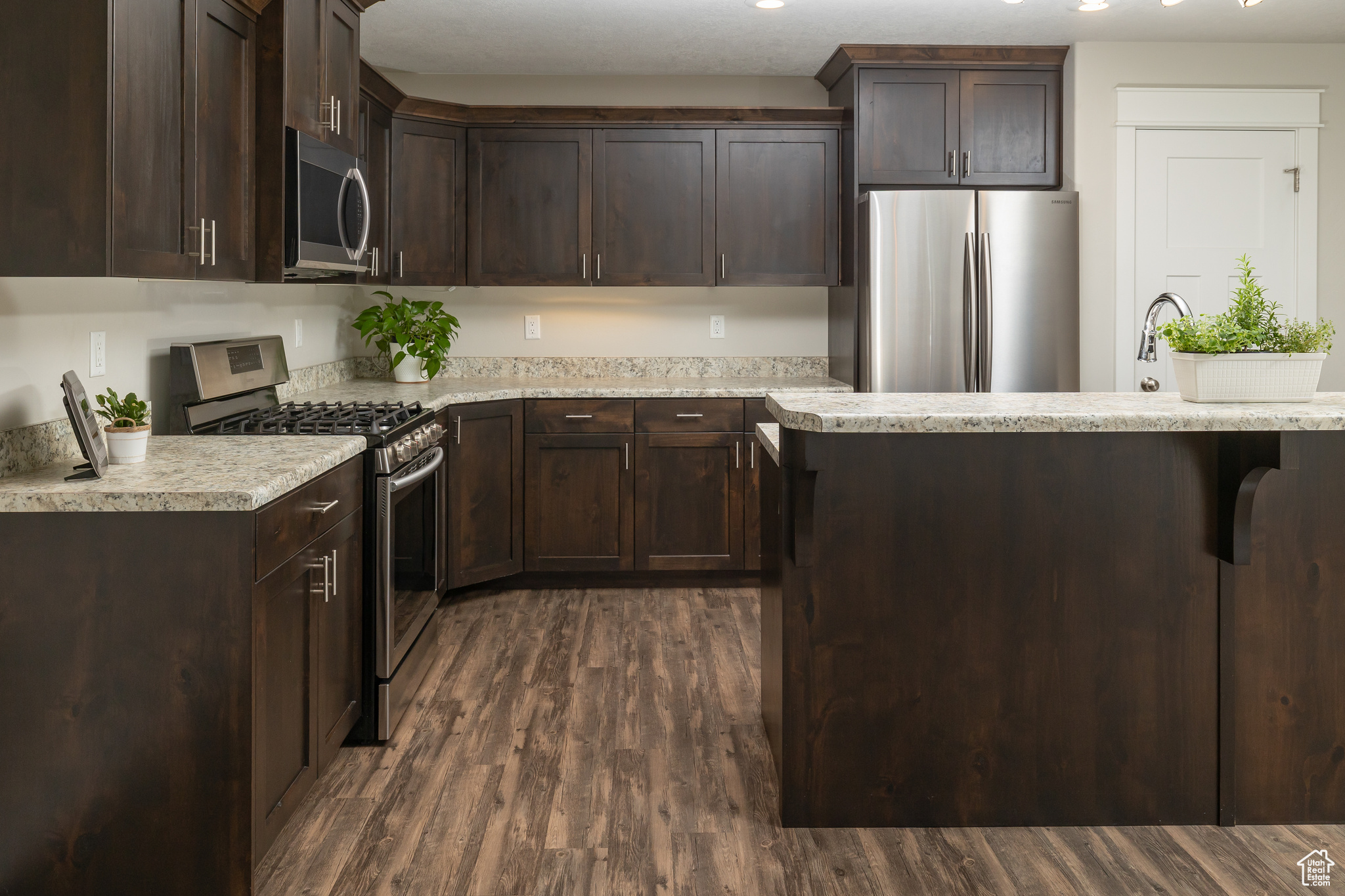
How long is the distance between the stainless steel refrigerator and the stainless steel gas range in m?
1.94

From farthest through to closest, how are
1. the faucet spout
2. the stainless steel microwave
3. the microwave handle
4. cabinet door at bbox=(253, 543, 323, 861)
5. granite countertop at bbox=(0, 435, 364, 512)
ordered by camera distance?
the microwave handle → the stainless steel microwave → the faucet spout → cabinet door at bbox=(253, 543, 323, 861) → granite countertop at bbox=(0, 435, 364, 512)

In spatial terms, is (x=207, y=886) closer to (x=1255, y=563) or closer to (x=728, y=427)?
(x=1255, y=563)

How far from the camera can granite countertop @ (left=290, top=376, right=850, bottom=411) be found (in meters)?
4.03

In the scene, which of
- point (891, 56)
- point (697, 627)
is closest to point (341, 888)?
point (697, 627)

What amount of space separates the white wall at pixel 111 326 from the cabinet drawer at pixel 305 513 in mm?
630

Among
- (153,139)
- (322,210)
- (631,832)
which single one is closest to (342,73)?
(322,210)

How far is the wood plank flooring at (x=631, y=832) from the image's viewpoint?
210cm

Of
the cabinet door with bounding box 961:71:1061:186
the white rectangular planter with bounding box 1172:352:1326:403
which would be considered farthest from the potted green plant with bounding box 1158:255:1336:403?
the cabinet door with bounding box 961:71:1061:186

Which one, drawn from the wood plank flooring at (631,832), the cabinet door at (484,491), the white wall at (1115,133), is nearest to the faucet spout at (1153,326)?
the wood plank flooring at (631,832)

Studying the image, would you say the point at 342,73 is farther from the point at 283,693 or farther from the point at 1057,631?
the point at 1057,631

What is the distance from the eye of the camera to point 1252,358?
2273 millimetres

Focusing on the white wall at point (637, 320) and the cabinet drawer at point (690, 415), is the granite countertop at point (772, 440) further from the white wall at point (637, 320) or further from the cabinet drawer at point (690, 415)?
the white wall at point (637, 320)

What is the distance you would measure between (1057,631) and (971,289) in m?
2.12

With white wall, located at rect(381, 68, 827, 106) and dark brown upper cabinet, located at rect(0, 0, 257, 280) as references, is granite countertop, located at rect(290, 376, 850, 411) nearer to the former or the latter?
white wall, located at rect(381, 68, 827, 106)
